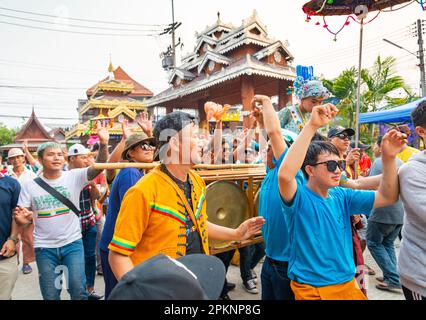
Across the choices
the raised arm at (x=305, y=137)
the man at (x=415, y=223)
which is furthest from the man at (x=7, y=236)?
the man at (x=415, y=223)

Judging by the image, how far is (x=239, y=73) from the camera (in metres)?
10.9

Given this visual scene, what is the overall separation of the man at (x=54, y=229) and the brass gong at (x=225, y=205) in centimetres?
131

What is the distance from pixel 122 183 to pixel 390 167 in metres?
1.98

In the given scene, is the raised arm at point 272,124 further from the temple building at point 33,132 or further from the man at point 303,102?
the temple building at point 33,132

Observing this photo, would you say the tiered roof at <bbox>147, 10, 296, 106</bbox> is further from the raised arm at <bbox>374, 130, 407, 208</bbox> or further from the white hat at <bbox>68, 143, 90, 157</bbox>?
the raised arm at <bbox>374, 130, 407, 208</bbox>

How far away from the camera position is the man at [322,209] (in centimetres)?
166

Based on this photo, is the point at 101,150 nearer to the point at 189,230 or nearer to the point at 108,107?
the point at 189,230

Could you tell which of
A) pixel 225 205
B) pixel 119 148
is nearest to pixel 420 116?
pixel 225 205

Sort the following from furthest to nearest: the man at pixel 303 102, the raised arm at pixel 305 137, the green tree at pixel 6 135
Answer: the green tree at pixel 6 135 < the man at pixel 303 102 < the raised arm at pixel 305 137

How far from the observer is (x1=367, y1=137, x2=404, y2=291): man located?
12.5 feet

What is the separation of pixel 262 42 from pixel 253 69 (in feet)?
9.76

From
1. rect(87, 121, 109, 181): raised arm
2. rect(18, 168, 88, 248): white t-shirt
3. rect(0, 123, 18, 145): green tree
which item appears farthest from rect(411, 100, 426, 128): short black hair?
rect(0, 123, 18, 145): green tree

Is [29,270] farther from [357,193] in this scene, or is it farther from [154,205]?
[357,193]

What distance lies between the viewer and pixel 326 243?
1.77 m
